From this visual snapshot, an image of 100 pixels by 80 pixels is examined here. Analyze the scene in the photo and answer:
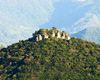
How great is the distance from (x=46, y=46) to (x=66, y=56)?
13.4 meters

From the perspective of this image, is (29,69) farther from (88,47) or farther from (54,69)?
(88,47)

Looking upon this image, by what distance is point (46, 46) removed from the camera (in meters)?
149

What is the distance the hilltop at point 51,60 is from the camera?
127125 mm

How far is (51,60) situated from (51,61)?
0.86 meters

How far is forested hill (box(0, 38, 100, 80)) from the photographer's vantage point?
127m

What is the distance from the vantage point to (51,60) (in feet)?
452

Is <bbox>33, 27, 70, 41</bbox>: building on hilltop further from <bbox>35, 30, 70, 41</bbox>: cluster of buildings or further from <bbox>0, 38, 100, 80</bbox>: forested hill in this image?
<bbox>0, 38, 100, 80</bbox>: forested hill

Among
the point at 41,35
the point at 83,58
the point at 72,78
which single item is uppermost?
the point at 41,35

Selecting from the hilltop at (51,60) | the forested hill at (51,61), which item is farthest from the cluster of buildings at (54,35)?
the forested hill at (51,61)

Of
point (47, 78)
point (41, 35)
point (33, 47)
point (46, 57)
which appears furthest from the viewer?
point (41, 35)

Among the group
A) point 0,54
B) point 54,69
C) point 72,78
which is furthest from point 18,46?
point 72,78

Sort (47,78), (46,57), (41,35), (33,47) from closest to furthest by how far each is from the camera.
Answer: (47,78)
(46,57)
(33,47)
(41,35)

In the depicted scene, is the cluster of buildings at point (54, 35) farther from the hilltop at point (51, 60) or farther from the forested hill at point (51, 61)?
the forested hill at point (51, 61)

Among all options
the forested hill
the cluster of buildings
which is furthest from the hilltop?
the cluster of buildings
